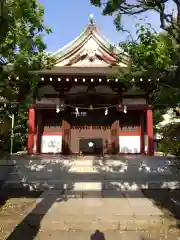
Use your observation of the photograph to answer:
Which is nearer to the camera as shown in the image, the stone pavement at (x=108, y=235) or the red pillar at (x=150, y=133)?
the stone pavement at (x=108, y=235)

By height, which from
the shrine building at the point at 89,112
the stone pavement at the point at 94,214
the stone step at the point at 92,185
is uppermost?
the shrine building at the point at 89,112

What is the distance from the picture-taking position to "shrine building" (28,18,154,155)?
53.2ft

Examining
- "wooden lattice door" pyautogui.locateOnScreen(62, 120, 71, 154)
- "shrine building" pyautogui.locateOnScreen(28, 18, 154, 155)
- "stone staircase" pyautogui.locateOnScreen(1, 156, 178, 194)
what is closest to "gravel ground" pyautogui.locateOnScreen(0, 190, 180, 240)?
"stone staircase" pyautogui.locateOnScreen(1, 156, 178, 194)

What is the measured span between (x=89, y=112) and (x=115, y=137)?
2179mm

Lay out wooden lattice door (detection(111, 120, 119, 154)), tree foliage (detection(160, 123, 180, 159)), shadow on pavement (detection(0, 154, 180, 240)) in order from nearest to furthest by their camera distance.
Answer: shadow on pavement (detection(0, 154, 180, 240)) → tree foliage (detection(160, 123, 180, 159)) → wooden lattice door (detection(111, 120, 119, 154))

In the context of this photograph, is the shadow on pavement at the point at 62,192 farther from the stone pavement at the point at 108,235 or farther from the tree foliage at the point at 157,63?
the tree foliage at the point at 157,63

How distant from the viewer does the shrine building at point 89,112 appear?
16.2 m

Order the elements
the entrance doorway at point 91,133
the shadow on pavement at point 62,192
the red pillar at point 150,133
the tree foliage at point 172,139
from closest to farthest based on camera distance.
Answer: the shadow on pavement at point 62,192, the tree foliage at point 172,139, the red pillar at point 150,133, the entrance doorway at point 91,133

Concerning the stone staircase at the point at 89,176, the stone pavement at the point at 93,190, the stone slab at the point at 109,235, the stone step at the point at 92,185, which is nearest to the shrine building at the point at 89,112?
the stone staircase at the point at 89,176

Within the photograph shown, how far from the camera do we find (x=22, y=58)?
739 centimetres

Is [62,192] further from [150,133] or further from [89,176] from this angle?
[150,133]

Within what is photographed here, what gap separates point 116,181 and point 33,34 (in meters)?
6.69

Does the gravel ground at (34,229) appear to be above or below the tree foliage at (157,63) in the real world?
below

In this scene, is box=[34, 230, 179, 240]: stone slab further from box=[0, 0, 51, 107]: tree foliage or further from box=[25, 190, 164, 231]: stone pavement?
box=[0, 0, 51, 107]: tree foliage
